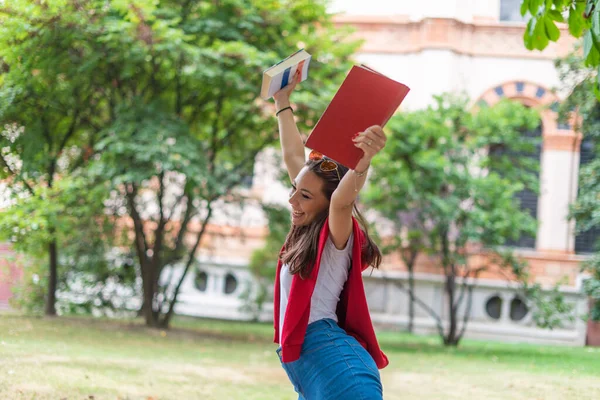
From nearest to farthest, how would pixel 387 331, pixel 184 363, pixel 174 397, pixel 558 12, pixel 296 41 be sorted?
1. pixel 558 12
2. pixel 174 397
3. pixel 184 363
4. pixel 296 41
5. pixel 387 331

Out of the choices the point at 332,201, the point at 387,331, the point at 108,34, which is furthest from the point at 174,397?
the point at 387,331

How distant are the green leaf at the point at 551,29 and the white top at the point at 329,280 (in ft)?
5.48

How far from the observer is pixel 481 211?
40.0ft

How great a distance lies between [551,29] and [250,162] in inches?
356

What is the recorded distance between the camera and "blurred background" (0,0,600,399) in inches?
365

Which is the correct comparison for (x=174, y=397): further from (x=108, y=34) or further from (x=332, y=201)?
(x=108, y=34)

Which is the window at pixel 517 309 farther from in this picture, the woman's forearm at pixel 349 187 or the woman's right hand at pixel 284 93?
the woman's forearm at pixel 349 187

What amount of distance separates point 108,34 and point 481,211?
636 centimetres

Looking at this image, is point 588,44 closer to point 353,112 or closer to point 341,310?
point 353,112

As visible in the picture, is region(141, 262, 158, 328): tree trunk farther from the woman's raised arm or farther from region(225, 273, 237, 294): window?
the woman's raised arm

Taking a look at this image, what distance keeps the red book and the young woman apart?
6cm

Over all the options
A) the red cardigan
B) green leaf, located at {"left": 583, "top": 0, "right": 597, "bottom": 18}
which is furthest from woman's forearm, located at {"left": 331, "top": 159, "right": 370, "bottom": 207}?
green leaf, located at {"left": 583, "top": 0, "right": 597, "bottom": 18}

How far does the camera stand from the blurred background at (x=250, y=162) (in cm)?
927

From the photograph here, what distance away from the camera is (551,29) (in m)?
3.68
